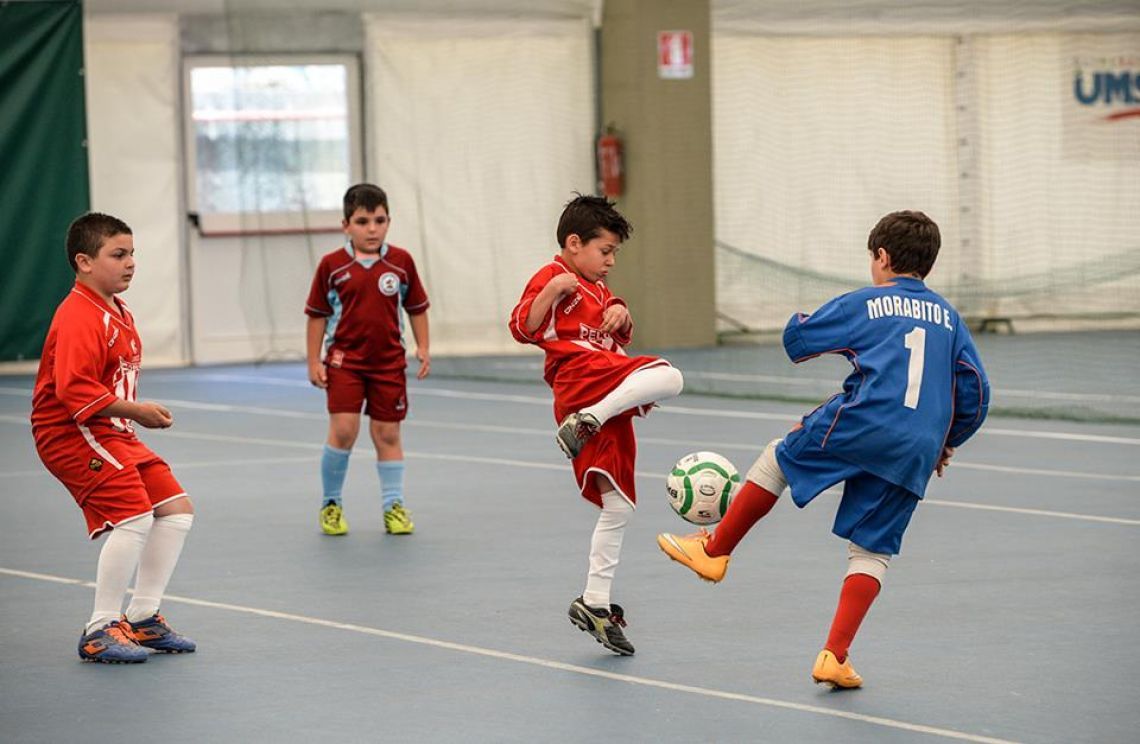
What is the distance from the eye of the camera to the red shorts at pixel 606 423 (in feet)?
19.5

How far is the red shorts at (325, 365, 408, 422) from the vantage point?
8.59 m

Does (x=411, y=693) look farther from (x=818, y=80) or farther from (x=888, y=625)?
(x=818, y=80)

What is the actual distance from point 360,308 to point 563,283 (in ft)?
9.42

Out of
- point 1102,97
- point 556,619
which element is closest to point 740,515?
point 556,619

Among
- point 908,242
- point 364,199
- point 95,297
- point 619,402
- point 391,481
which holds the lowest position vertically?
point 391,481

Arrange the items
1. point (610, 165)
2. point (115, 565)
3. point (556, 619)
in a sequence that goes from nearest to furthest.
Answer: point (115, 565) → point (556, 619) → point (610, 165)

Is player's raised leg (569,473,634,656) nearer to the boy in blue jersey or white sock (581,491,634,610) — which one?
white sock (581,491,634,610)

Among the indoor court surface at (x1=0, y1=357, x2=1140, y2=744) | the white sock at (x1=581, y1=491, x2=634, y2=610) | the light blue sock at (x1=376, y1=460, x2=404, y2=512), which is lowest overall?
the indoor court surface at (x1=0, y1=357, x2=1140, y2=744)

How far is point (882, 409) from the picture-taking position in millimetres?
5234

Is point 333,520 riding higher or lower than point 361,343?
lower

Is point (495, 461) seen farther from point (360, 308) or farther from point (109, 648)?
point (109, 648)

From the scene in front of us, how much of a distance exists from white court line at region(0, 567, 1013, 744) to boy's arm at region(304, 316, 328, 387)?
169 cm

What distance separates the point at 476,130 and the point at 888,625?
13.8 metres

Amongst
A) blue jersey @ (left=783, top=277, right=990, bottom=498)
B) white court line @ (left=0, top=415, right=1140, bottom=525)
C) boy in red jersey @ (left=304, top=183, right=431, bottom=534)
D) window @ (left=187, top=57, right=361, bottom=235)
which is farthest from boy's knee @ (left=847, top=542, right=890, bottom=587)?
window @ (left=187, top=57, right=361, bottom=235)
